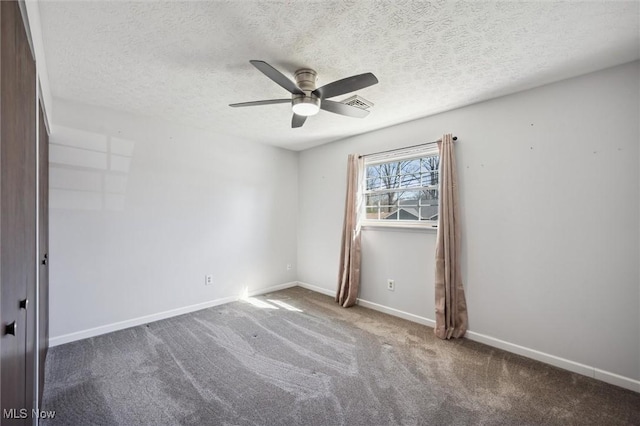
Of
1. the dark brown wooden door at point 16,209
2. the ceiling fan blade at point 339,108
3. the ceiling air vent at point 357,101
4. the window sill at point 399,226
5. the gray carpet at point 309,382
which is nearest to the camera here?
the dark brown wooden door at point 16,209

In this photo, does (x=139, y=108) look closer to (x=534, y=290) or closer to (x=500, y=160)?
(x=500, y=160)

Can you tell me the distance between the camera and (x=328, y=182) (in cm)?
435

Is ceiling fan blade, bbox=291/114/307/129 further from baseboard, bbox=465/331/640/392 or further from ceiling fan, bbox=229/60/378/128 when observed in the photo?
baseboard, bbox=465/331/640/392

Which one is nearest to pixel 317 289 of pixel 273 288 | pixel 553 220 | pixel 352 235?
pixel 273 288

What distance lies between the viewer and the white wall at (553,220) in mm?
2092

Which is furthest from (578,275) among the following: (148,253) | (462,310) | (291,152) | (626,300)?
(148,253)

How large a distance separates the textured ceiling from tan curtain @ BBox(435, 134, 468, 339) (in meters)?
0.83

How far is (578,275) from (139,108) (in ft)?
14.8

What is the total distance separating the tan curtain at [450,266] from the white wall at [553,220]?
97 mm

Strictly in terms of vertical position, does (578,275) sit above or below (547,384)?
above

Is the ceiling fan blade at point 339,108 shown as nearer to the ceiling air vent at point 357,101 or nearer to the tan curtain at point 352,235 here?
the ceiling air vent at point 357,101

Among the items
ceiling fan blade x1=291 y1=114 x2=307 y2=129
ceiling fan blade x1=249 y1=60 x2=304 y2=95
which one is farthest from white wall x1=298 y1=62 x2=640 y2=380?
ceiling fan blade x1=249 y1=60 x2=304 y2=95

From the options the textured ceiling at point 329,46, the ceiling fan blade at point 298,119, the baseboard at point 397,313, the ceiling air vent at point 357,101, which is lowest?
the baseboard at point 397,313

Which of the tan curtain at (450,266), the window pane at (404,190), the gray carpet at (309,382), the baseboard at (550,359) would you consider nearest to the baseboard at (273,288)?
the gray carpet at (309,382)
